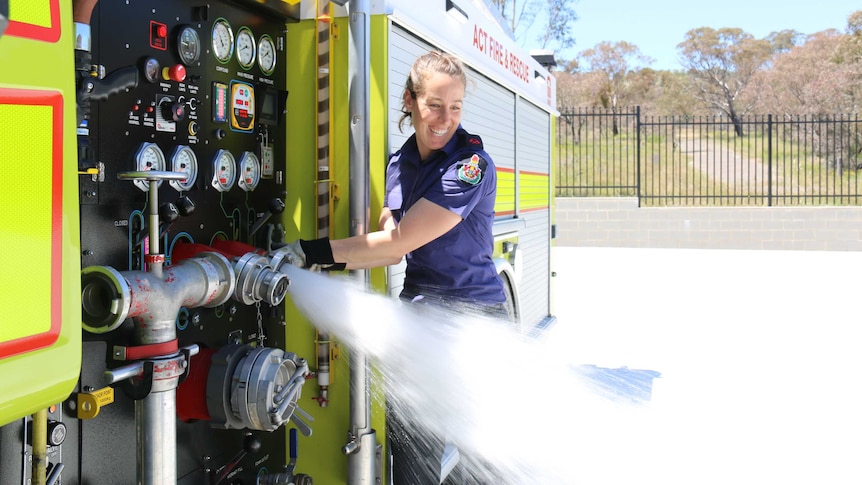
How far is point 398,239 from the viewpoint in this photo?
117 inches

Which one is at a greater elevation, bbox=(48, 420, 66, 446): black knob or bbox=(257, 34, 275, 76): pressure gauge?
bbox=(257, 34, 275, 76): pressure gauge

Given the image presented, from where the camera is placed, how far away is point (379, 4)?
10.3 feet

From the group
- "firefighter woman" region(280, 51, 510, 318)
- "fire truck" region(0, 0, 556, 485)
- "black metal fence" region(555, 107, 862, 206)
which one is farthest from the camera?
"black metal fence" region(555, 107, 862, 206)

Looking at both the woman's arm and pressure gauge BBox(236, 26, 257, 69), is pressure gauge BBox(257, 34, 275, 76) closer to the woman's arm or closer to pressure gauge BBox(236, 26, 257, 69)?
pressure gauge BBox(236, 26, 257, 69)

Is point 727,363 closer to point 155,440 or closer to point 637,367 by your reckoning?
point 637,367

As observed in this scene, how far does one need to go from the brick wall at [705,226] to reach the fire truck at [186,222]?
46.3 feet

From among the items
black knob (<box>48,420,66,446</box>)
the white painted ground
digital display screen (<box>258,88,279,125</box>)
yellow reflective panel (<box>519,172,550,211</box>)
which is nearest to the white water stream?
the white painted ground

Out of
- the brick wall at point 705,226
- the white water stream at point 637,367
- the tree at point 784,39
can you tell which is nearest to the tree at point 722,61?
the tree at point 784,39

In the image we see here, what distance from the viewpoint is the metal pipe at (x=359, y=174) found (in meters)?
3.02

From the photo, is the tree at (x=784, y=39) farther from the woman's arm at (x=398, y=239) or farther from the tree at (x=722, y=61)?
the woman's arm at (x=398, y=239)

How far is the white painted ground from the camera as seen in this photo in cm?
463

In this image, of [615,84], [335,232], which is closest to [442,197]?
[335,232]

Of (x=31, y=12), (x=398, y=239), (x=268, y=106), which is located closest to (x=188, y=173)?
(x=268, y=106)

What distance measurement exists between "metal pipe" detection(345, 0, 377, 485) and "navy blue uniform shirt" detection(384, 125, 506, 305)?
0.24 meters
